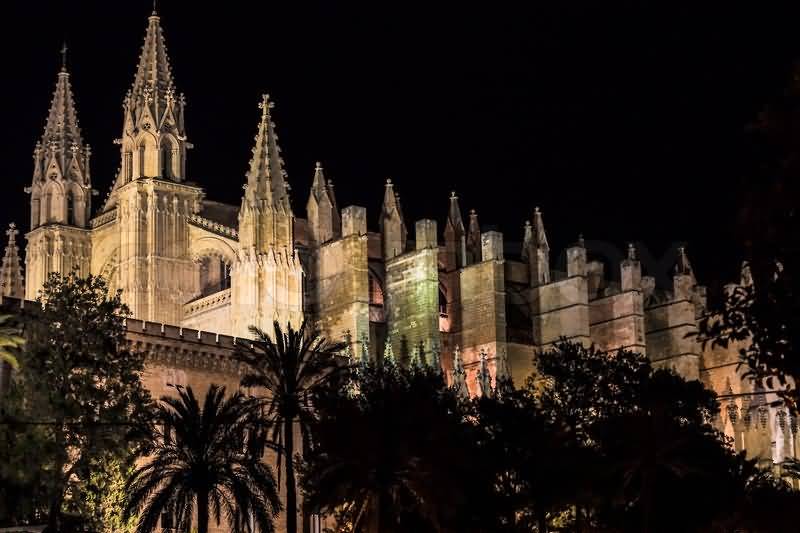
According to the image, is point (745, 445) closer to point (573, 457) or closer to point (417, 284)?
point (417, 284)

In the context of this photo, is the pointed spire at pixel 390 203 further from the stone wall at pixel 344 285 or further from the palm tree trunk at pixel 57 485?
the palm tree trunk at pixel 57 485

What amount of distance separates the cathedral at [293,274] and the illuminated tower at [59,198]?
60mm

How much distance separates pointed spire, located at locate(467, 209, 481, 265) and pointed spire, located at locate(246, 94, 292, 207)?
1506 cm

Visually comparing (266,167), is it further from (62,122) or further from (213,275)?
(62,122)

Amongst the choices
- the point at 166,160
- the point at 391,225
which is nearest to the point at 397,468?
the point at 166,160

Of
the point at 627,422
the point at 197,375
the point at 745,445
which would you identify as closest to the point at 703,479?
the point at 627,422

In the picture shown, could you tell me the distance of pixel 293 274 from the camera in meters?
52.2

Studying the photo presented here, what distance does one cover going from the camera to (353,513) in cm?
3812

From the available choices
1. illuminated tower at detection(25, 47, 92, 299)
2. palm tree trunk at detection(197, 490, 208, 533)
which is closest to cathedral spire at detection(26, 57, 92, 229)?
illuminated tower at detection(25, 47, 92, 299)

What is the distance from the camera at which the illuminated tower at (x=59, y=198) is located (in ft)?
185

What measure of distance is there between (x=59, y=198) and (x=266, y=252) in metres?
10.2

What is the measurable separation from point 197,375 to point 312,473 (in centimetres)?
1198

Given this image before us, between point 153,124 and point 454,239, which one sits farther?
point 454,239

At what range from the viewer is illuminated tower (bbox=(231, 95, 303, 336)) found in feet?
168
